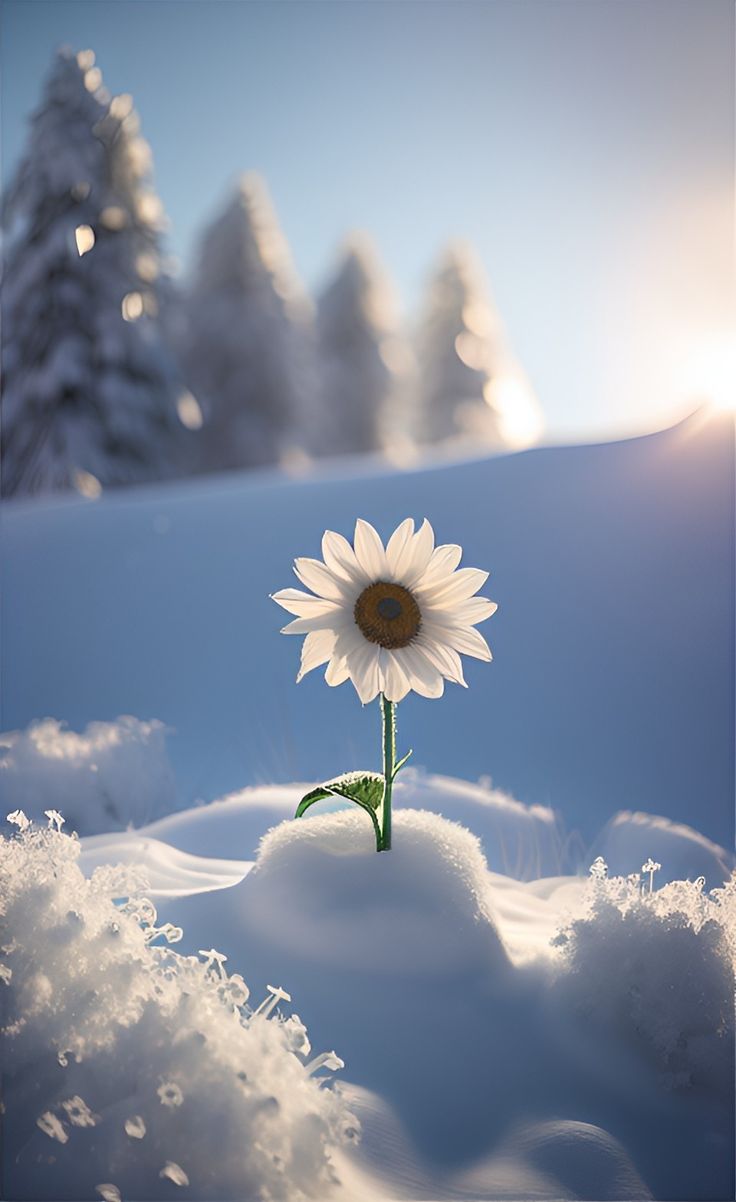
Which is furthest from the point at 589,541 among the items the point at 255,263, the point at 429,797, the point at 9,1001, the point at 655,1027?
the point at 255,263

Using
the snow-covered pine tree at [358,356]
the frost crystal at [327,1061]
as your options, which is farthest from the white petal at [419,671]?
the snow-covered pine tree at [358,356]

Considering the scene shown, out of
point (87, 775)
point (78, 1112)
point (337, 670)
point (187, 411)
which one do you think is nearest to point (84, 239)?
point (187, 411)

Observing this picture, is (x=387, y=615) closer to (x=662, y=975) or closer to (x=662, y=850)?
(x=662, y=975)

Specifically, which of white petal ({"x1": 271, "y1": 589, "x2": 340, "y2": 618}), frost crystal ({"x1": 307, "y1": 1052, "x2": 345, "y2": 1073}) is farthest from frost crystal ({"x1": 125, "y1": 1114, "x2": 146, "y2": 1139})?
white petal ({"x1": 271, "y1": 589, "x2": 340, "y2": 618})

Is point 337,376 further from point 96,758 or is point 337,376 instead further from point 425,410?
point 96,758

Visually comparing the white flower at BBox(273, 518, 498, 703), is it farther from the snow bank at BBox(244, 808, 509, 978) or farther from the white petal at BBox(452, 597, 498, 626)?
the snow bank at BBox(244, 808, 509, 978)

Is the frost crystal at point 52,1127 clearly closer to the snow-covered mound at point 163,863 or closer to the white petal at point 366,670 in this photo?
the snow-covered mound at point 163,863
